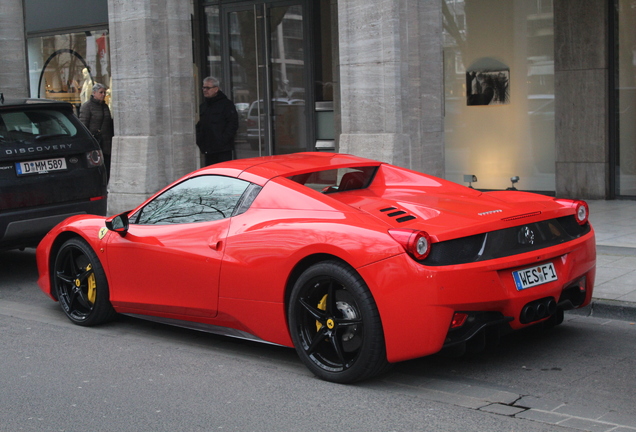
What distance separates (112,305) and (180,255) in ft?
3.60

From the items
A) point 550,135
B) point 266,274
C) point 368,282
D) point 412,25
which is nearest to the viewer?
point 368,282

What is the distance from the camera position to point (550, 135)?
1379cm

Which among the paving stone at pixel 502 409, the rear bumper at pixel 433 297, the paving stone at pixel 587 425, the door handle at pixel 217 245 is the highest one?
the door handle at pixel 217 245

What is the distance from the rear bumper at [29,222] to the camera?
8.51 metres

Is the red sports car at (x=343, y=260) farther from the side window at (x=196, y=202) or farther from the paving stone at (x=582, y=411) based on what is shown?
the paving stone at (x=582, y=411)

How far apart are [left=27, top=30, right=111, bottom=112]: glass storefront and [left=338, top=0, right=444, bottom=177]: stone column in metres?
9.30

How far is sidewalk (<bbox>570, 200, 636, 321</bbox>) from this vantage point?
6.72 meters

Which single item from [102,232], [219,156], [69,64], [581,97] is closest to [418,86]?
[219,156]

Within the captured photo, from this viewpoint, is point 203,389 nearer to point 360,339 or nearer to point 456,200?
point 360,339

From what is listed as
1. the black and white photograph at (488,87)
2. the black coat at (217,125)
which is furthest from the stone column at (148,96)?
the black and white photograph at (488,87)

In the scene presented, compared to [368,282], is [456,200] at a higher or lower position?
higher

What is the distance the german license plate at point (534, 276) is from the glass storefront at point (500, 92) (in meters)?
8.91

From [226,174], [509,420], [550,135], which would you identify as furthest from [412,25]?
[509,420]

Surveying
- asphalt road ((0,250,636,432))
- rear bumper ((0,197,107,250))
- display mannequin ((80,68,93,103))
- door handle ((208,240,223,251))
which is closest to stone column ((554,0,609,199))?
asphalt road ((0,250,636,432))
